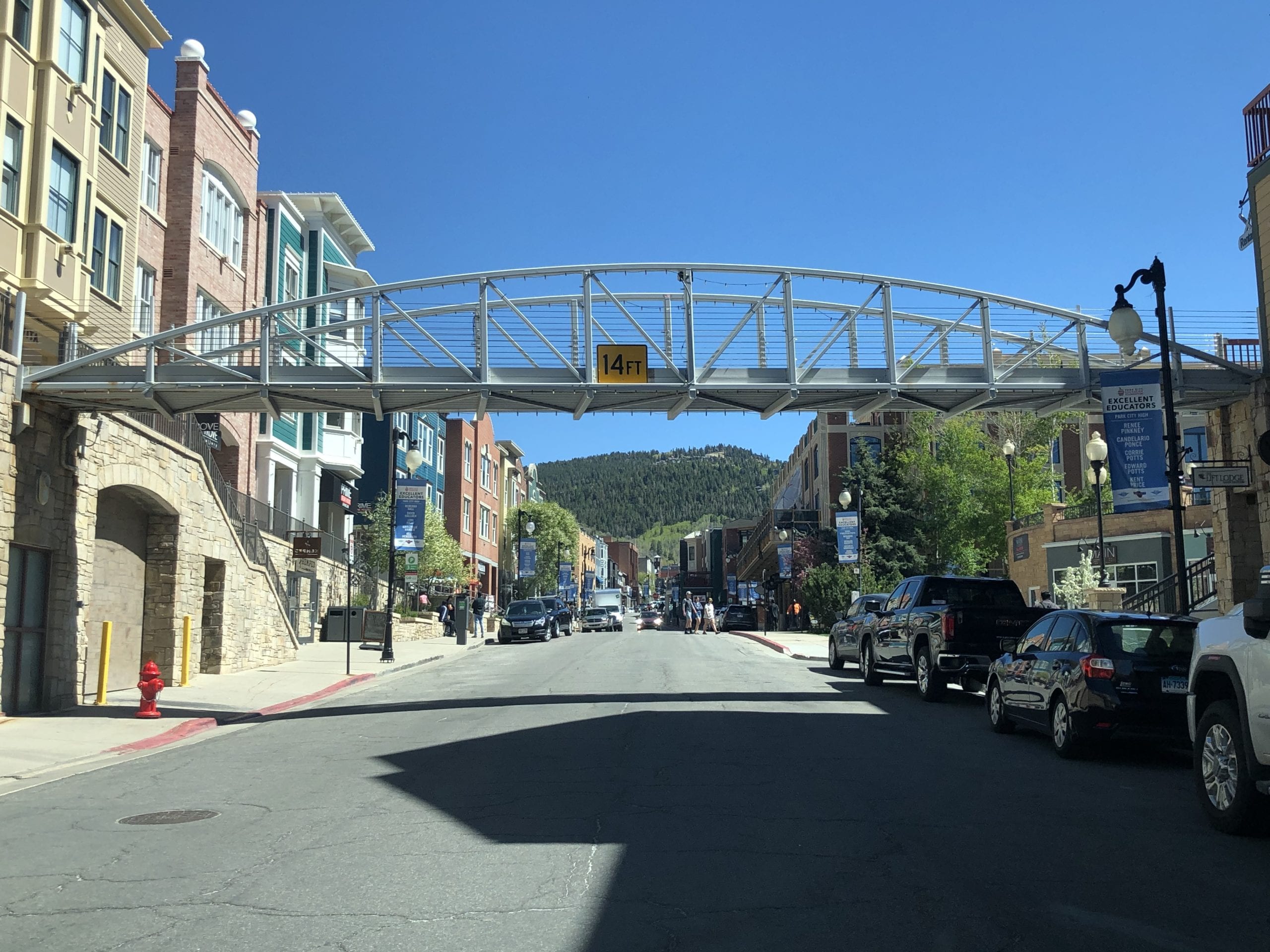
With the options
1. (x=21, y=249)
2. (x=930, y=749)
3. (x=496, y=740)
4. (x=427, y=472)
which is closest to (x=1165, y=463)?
(x=930, y=749)

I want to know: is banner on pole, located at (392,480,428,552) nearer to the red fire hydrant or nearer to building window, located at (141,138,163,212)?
building window, located at (141,138,163,212)

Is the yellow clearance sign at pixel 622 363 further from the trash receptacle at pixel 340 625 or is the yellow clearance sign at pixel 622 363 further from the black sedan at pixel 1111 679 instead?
the trash receptacle at pixel 340 625

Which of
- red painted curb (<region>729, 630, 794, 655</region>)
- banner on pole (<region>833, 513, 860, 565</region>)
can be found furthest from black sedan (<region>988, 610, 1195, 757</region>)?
banner on pole (<region>833, 513, 860, 565</region>)

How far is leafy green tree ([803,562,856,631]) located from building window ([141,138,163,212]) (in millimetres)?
30069

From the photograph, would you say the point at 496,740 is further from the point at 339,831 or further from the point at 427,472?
the point at 427,472

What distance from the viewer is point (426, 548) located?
153ft

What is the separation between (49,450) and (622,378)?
29.4 feet

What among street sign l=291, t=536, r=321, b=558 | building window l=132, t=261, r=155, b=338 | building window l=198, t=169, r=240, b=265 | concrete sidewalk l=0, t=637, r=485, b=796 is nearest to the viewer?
concrete sidewalk l=0, t=637, r=485, b=796

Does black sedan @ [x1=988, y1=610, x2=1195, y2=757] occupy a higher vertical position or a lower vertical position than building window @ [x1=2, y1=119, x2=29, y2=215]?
lower

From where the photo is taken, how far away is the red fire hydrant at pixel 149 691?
A: 52.4 ft

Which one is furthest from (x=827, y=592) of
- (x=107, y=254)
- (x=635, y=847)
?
(x=635, y=847)

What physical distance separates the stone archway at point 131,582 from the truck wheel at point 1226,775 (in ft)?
54.1

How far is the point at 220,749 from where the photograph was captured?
13312 mm

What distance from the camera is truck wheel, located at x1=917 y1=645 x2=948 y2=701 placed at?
17.1m
